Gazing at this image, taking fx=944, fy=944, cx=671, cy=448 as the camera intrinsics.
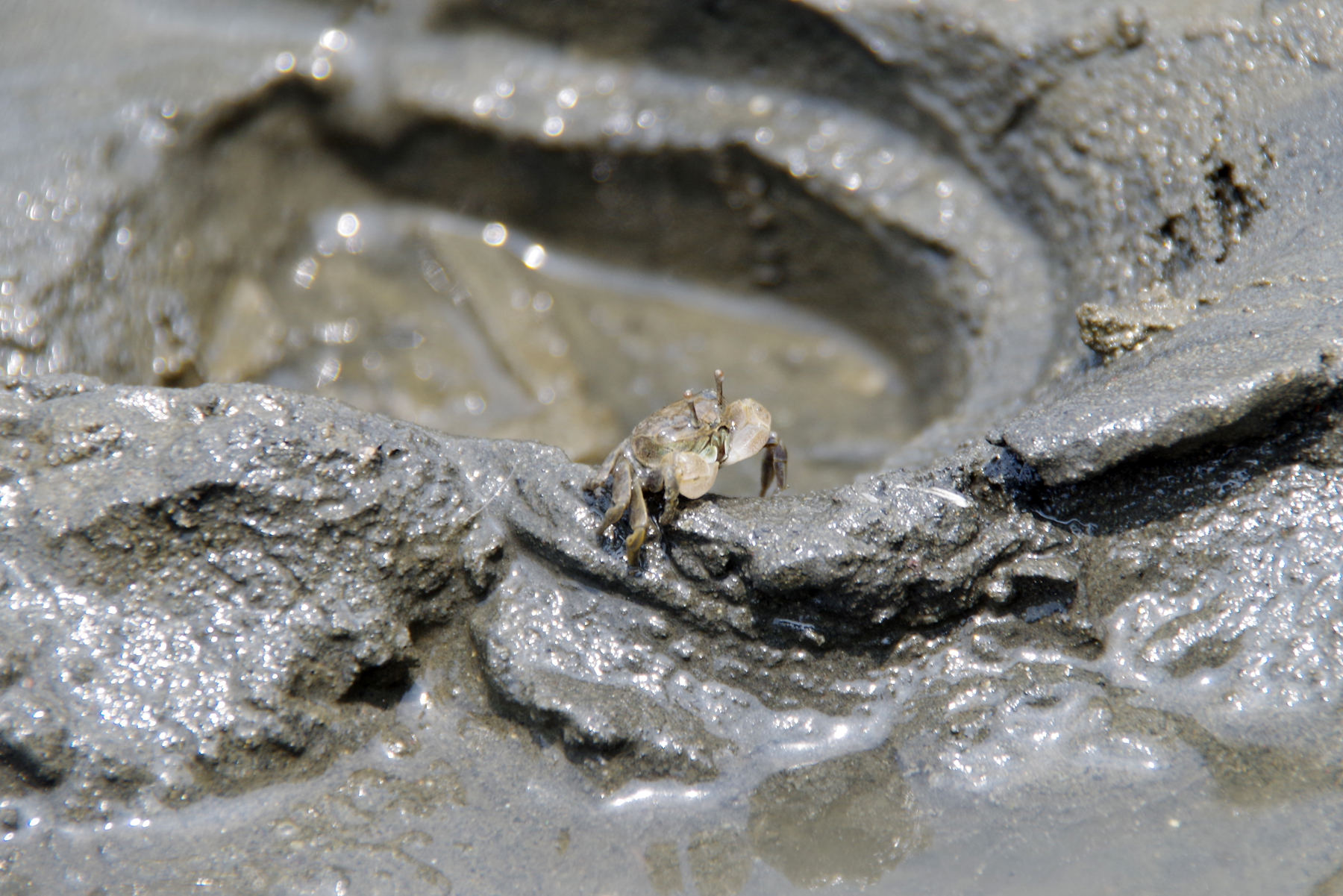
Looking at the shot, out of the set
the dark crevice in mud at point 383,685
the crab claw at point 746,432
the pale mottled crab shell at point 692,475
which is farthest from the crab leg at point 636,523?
the dark crevice in mud at point 383,685

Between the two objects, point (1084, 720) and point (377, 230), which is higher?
point (1084, 720)

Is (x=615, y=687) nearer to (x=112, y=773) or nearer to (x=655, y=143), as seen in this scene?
(x=112, y=773)

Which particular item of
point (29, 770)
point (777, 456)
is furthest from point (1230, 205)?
point (29, 770)

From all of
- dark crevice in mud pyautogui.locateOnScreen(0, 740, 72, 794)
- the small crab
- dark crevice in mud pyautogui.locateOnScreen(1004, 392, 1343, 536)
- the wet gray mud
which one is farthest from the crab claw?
dark crevice in mud pyautogui.locateOnScreen(0, 740, 72, 794)

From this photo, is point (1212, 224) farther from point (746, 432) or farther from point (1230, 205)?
point (746, 432)

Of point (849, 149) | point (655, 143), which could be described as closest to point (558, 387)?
point (655, 143)

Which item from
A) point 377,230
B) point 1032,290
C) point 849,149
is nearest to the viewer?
point 1032,290

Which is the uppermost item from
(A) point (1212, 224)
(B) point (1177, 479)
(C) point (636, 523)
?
(A) point (1212, 224)
